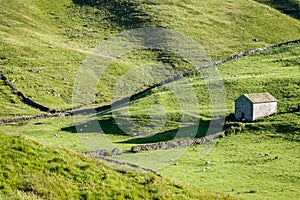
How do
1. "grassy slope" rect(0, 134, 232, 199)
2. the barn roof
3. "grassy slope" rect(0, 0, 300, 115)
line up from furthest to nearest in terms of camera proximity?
"grassy slope" rect(0, 0, 300, 115) → the barn roof → "grassy slope" rect(0, 134, 232, 199)

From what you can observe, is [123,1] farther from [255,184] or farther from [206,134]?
[255,184]

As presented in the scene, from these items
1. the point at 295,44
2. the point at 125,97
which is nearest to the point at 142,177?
the point at 125,97

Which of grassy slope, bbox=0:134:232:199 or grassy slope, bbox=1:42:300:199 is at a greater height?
grassy slope, bbox=0:134:232:199

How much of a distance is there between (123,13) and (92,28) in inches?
366

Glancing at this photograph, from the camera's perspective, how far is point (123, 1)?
121m

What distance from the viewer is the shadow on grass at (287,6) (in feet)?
395

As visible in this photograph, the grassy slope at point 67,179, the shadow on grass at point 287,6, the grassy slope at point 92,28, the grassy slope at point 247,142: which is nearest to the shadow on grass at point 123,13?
the grassy slope at point 92,28

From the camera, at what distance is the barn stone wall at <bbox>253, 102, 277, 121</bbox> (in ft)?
173

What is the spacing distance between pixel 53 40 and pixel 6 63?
19.8m

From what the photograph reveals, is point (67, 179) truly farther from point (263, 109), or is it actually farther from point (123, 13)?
point (123, 13)

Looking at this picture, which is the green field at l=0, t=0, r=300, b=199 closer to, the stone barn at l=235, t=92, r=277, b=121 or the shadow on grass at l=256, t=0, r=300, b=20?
the shadow on grass at l=256, t=0, r=300, b=20

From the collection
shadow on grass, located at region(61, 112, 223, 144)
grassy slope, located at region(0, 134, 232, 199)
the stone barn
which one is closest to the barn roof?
the stone barn

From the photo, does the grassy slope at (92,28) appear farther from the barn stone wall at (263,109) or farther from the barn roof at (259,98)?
the barn stone wall at (263,109)

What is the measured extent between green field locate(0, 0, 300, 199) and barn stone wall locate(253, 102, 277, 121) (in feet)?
A: 4.11
